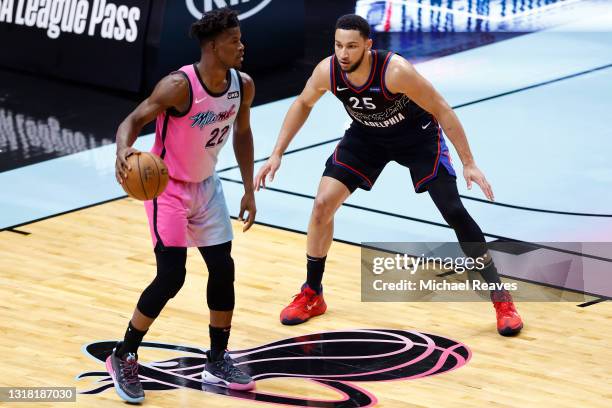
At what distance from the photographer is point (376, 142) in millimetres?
7184

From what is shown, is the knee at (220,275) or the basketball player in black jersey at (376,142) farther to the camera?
the basketball player in black jersey at (376,142)

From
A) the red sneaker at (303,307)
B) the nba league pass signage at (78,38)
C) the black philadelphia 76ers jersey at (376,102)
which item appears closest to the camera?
the black philadelphia 76ers jersey at (376,102)

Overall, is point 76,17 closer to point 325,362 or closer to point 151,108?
point 325,362

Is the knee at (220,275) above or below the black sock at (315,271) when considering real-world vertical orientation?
above

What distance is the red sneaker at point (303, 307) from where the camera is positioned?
7.16m

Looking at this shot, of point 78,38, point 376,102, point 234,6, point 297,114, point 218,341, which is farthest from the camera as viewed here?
point 234,6

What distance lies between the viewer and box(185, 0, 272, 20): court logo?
482 inches

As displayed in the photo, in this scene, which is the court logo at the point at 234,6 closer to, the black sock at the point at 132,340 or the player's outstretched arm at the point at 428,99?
the player's outstretched arm at the point at 428,99

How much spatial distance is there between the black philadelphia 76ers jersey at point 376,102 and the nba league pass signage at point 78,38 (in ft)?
17.7

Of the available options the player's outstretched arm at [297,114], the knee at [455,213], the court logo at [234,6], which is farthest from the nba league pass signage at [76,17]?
the knee at [455,213]

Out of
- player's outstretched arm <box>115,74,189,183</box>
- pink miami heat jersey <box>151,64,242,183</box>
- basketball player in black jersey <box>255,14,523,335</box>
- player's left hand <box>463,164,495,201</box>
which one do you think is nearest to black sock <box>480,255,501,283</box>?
basketball player in black jersey <box>255,14,523,335</box>

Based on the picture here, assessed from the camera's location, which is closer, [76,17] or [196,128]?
[196,128]

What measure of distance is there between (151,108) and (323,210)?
1716 mm

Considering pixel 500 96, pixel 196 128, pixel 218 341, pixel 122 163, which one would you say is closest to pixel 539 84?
pixel 500 96
